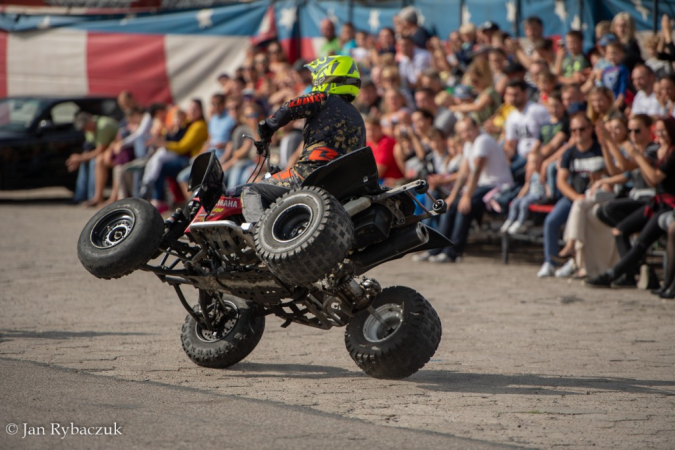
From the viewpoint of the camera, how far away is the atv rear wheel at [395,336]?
582 centimetres

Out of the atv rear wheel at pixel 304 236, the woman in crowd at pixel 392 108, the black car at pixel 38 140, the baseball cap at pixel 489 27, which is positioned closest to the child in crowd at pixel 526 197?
the woman in crowd at pixel 392 108

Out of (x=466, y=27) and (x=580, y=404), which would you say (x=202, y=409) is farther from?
(x=466, y=27)

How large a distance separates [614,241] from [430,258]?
241 cm

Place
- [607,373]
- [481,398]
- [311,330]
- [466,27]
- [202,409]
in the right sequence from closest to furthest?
1. [202,409]
2. [481,398]
3. [607,373]
4. [311,330]
5. [466,27]

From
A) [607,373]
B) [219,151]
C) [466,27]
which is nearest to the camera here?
[607,373]

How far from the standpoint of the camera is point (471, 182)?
1162cm

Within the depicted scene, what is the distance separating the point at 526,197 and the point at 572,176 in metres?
0.71

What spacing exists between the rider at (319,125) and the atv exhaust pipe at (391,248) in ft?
2.07

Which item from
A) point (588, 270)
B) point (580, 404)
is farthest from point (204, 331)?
point (588, 270)

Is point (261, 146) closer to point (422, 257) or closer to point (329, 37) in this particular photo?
point (422, 257)

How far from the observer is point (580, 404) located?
215 inches

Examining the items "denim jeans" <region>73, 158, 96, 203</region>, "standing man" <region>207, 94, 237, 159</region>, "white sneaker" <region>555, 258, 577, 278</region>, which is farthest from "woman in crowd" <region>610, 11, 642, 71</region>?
"denim jeans" <region>73, 158, 96, 203</region>

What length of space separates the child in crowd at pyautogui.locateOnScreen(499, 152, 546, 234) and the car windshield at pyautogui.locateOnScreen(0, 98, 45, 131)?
9.76 metres

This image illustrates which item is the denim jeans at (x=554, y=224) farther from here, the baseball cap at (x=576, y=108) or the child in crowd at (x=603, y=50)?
the child in crowd at (x=603, y=50)
